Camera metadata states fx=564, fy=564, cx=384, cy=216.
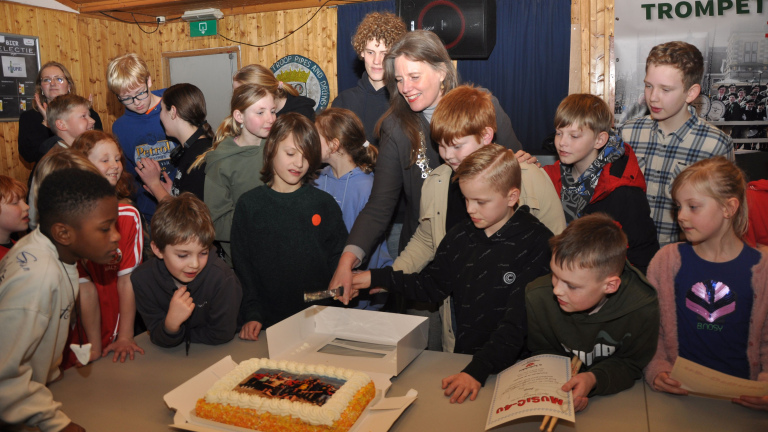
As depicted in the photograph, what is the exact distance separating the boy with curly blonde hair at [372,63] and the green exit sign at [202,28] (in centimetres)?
480

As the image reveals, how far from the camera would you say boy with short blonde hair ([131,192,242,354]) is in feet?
6.59

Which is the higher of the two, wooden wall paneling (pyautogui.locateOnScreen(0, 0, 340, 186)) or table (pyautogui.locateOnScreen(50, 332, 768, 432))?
wooden wall paneling (pyautogui.locateOnScreen(0, 0, 340, 186))

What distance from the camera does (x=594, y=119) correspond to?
236cm

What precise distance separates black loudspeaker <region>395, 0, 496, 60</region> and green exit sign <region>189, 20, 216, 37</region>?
3090 millimetres

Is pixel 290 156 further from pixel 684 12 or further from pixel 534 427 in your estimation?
pixel 684 12

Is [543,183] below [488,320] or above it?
above

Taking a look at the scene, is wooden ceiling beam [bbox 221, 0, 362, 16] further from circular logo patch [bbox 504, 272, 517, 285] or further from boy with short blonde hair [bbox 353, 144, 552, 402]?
circular logo patch [bbox 504, 272, 517, 285]

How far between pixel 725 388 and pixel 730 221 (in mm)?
620

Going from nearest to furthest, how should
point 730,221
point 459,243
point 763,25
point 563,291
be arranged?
point 563,291 → point 730,221 → point 459,243 → point 763,25

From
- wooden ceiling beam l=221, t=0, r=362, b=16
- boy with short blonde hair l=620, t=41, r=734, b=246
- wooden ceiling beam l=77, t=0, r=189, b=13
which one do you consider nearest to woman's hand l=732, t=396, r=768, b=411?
boy with short blonde hair l=620, t=41, r=734, b=246

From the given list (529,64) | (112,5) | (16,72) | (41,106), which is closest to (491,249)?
(41,106)

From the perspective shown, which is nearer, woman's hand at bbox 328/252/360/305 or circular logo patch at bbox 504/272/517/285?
circular logo patch at bbox 504/272/517/285

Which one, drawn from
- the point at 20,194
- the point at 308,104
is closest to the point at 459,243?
the point at 308,104

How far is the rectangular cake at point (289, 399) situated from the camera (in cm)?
141
